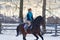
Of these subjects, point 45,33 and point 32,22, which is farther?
point 45,33

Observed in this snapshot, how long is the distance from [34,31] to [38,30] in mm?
268

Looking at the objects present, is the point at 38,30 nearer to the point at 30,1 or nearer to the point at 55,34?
the point at 55,34

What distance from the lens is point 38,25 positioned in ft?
58.4

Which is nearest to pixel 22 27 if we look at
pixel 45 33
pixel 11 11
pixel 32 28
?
pixel 32 28

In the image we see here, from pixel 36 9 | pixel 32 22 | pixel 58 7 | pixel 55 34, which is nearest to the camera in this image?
pixel 32 22

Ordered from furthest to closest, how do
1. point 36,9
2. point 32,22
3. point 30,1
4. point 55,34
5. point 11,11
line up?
point 30,1, point 36,9, point 11,11, point 55,34, point 32,22

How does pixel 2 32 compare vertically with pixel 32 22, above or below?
below

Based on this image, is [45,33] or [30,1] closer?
[45,33]

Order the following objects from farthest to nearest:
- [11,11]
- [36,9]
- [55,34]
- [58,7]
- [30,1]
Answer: [30,1] < [58,7] < [36,9] < [11,11] < [55,34]

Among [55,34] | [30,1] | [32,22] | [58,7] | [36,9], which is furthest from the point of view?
[30,1]

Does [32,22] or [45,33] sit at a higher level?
[32,22]

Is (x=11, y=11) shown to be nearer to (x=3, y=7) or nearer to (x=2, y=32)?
(x=3, y=7)

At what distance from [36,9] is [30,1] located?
10.7 m

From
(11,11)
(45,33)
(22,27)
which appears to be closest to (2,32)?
(45,33)
